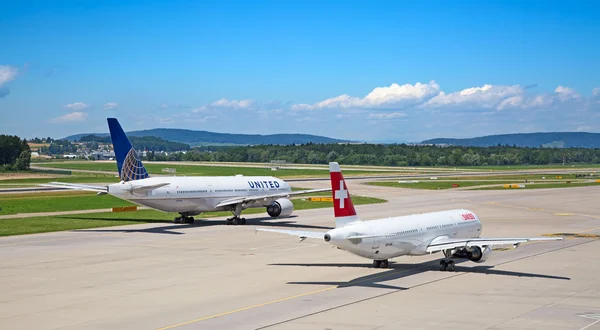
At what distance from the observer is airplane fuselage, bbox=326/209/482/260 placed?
1497 inches

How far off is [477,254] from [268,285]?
12696mm

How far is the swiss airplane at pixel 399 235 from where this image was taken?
38.3m

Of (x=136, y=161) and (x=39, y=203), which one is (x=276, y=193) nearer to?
(x=136, y=161)

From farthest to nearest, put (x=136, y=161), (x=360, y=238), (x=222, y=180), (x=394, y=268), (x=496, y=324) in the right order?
1. (x=222, y=180)
2. (x=136, y=161)
3. (x=394, y=268)
4. (x=360, y=238)
5. (x=496, y=324)

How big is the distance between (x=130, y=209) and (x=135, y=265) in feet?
137

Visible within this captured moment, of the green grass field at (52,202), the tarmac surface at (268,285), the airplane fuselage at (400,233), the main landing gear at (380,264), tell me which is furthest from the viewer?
the green grass field at (52,202)

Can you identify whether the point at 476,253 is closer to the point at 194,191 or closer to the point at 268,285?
the point at 268,285

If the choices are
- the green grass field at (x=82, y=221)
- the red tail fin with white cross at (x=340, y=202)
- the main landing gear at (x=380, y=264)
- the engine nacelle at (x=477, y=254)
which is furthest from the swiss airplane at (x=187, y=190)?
the red tail fin with white cross at (x=340, y=202)

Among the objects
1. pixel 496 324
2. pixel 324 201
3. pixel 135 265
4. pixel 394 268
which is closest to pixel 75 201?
pixel 324 201

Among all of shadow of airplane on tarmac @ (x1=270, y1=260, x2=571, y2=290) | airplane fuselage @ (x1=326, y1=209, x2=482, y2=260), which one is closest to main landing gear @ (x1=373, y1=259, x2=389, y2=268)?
shadow of airplane on tarmac @ (x1=270, y1=260, x2=571, y2=290)

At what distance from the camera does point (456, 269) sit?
43.4 metres

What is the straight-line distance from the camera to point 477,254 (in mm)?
42594

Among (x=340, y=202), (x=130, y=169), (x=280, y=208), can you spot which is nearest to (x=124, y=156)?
(x=130, y=169)

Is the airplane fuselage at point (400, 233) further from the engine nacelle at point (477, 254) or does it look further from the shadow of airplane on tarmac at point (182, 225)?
the shadow of airplane on tarmac at point (182, 225)
